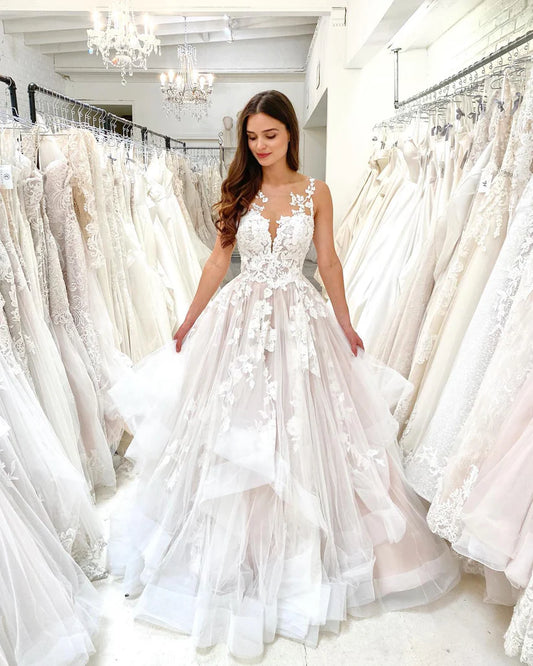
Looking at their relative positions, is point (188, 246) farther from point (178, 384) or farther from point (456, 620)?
point (456, 620)

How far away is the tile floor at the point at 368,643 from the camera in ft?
5.36

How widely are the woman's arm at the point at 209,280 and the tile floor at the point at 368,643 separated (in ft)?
3.07

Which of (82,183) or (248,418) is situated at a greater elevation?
(82,183)

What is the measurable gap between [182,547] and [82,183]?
69.8 inches

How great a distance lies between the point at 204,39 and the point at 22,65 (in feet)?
8.77

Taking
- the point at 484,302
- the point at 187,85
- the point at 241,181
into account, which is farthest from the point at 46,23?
the point at 484,302

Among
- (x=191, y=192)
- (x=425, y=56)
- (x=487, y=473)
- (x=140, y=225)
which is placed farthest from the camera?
(x=191, y=192)

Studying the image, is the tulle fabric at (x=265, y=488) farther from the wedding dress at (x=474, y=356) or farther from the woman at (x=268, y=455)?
the wedding dress at (x=474, y=356)

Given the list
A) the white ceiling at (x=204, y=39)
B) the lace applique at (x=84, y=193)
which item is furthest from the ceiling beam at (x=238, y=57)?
the lace applique at (x=84, y=193)

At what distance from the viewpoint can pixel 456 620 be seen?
1.81 meters

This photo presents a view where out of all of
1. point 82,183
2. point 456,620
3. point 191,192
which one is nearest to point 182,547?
point 456,620

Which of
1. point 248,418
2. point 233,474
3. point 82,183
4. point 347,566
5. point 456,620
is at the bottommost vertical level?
point 456,620

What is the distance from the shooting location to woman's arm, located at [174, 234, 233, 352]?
6.79 feet

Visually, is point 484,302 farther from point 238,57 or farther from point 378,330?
point 238,57
